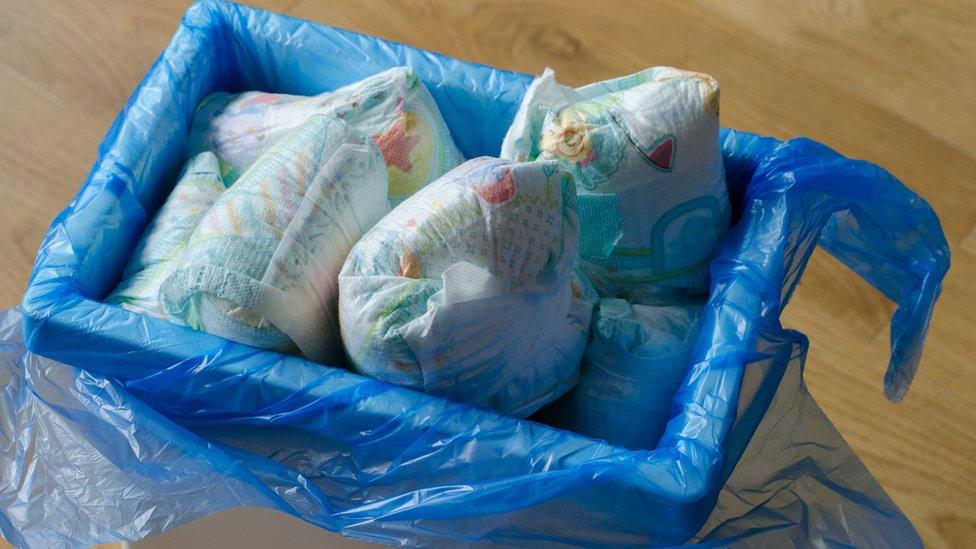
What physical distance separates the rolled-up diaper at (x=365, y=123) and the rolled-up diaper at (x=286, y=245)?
0.26 feet

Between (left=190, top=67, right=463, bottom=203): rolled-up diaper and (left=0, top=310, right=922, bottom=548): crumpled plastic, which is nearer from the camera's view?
(left=0, top=310, right=922, bottom=548): crumpled plastic

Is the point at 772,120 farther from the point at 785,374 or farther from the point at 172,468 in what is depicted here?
the point at 172,468

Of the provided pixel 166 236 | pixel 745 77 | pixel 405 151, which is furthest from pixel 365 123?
pixel 745 77

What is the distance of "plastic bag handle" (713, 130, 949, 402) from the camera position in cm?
88

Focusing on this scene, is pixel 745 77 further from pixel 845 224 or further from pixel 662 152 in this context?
pixel 662 152

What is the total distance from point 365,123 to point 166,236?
0.18m

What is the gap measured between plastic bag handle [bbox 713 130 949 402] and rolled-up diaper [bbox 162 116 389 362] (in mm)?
284

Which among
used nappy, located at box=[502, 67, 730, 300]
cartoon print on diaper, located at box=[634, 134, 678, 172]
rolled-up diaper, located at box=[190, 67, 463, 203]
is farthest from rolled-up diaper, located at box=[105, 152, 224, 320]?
cartoon print on diaper, located at box=[634, 134, 678, 172]

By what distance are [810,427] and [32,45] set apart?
1031mm

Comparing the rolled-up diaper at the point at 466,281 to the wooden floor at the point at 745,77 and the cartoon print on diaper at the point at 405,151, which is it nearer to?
the cartoon print on diaper at the point at 405,151

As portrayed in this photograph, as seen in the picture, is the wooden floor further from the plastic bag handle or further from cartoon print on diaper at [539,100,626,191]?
cartoon print on diaper at [539,100,626,191]

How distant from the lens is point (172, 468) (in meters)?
0.81

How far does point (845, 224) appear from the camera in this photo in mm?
958

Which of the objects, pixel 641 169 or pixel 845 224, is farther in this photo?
pixel 845 224
